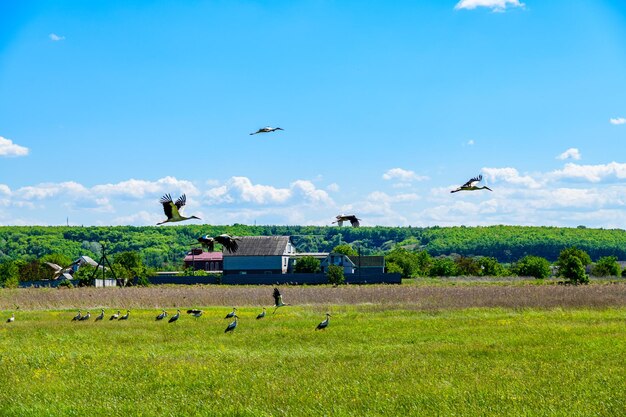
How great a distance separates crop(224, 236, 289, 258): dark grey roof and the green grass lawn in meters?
71.6

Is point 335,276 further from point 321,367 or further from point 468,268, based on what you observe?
point 321,367

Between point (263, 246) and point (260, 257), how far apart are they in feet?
5.58

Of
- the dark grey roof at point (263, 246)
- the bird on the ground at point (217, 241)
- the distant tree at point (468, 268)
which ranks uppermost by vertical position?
the bird on the ground at point (217, 241)

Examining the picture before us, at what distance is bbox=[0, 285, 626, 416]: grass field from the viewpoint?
680 inches

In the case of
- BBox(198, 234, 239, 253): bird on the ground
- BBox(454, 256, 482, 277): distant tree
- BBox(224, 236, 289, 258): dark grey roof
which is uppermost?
BBox(198, 234, 239, 253): bird on the ground

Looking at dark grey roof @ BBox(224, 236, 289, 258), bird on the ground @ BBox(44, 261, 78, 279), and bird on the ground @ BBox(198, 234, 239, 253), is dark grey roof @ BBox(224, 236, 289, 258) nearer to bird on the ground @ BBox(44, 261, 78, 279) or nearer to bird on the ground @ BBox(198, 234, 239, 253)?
bird on the ground @ BBox(44, 261, 78, 279)

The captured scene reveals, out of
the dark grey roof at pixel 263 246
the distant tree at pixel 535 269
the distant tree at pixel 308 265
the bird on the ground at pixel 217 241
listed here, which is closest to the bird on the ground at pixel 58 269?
the dark grey roof at pixel 263 246

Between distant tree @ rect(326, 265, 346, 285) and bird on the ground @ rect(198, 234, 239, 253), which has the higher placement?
bird on the ground @ rect(198, 234, 239, 253)

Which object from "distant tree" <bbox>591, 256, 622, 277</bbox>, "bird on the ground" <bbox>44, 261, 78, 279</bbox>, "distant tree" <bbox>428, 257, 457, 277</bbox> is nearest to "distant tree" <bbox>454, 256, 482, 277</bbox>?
"distant tree" <bbox>428, 257, 457, 277</bbox>

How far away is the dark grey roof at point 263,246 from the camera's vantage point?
10906 centimetres

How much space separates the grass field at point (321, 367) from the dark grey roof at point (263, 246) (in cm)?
7064

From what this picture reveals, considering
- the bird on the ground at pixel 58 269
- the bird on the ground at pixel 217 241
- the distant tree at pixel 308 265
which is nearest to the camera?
the bird on the ground at pixel 217 241

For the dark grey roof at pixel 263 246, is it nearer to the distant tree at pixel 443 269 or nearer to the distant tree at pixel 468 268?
the distant tree at pixel 443 269

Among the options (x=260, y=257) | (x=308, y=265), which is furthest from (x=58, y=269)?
(x=308, y=265)
